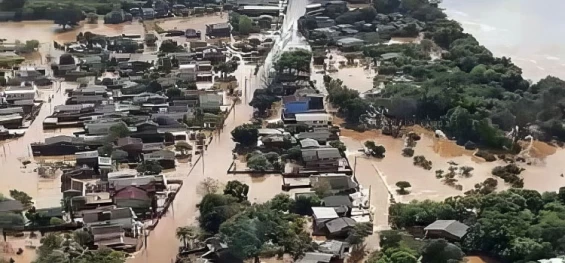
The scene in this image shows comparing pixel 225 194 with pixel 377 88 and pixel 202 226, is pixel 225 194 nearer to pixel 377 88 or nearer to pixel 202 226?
pixel 202 226

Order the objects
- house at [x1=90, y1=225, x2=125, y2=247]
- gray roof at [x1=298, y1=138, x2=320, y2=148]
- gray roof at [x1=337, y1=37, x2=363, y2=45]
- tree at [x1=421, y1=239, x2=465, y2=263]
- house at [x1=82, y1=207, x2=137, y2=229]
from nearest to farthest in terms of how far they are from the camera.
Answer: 1. tree at [x1=421, y1=239, x2=465, y2=263]
2. house at [x1=90, y1=225, x2=125, y2=247]
3. house at [x1=82, y1=207, x2=137, y2=229]
4. gray roof at [x1=298, y1=138, x2=320, y2=148]
5. gray roof at [x1=337, y1=37, x2=363, y2=45]

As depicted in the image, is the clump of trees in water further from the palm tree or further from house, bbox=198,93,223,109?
house, bbox=198,93,223,109

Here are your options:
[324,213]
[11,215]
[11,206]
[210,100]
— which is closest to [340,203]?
[324,213]

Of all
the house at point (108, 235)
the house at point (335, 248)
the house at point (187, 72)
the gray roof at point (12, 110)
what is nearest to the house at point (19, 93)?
the gray roof at point (12, 110)

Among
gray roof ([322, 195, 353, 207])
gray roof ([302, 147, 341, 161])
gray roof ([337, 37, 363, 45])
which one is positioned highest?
gray roof ([337, 37, 363, 45])

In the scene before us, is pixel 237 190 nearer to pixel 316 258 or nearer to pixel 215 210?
pixel 215 210

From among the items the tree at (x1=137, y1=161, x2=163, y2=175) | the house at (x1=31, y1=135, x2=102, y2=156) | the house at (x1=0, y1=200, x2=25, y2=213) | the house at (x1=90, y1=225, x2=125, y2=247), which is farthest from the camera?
the house at (x1=31, y1=135, x2=102, y2=156)

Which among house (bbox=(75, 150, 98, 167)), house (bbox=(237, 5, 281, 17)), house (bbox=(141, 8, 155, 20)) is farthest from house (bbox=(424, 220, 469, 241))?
house (bbox=(141, 8, 155, 20))
